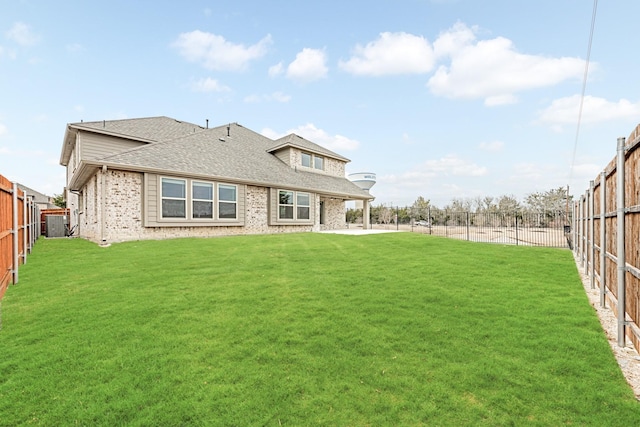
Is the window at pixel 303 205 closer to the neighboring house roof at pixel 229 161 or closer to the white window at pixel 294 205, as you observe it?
the white window at pixel 294 205

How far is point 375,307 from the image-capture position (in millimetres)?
4477

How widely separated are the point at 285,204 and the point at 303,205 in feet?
4.88

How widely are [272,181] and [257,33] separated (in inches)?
281

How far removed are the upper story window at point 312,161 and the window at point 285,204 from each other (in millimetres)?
3931

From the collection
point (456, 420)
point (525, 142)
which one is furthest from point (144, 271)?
point (525, 142)

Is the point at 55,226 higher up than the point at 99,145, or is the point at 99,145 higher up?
the point at 99,145

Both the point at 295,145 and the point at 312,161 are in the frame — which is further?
the point at 312,161

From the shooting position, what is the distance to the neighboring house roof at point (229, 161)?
1263 cm

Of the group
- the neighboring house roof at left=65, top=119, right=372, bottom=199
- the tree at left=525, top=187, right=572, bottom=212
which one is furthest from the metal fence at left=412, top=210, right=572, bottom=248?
the tree at left=525, top=187, right=572, bottom=212

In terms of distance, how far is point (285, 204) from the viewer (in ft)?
58.5

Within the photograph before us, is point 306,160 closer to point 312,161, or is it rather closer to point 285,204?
point 312,161

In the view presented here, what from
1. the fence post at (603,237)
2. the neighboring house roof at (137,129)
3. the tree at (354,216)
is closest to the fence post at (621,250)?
the fence post at (603,237)

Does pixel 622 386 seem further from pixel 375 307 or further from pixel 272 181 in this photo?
pixel 272 181

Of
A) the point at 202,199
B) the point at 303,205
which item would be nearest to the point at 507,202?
the point at 303,205
